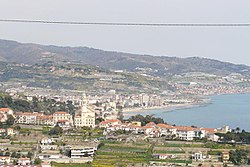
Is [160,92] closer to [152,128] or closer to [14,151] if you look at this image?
[152,128]

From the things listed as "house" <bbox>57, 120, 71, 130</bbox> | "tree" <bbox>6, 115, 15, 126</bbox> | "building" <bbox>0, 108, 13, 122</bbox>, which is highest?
"building" <bbox>0, 108, 13, 122</bbox>

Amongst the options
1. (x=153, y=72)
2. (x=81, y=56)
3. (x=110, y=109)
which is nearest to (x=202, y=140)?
(x=110, y=109)

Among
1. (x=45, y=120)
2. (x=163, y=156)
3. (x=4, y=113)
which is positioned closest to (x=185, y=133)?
(x=163, y=156)

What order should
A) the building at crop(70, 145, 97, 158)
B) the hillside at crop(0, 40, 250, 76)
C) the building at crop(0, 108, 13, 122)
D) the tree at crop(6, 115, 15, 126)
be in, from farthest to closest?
the hillside at crop(0, 40, 250, 76)
the building at crop(0, 108, 13, 122)
the tree at crop(6, 115, 15, 126)
the building at crop(70, 145, 97, 158)

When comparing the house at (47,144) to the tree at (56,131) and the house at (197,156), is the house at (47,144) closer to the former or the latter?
the tree at (56,131)

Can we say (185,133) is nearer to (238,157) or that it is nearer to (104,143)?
(104,143)

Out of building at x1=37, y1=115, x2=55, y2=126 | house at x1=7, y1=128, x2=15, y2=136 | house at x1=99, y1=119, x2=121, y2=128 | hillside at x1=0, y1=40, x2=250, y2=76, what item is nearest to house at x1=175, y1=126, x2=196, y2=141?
house at x1=99, y1=119, x2=121, y2=128

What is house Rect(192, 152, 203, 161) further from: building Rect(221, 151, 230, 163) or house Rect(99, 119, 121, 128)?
house Rect(99, 119, 121, 128)

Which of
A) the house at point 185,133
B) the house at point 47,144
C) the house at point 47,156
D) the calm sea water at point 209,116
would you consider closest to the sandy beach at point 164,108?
the calm sea water at point 209,116
